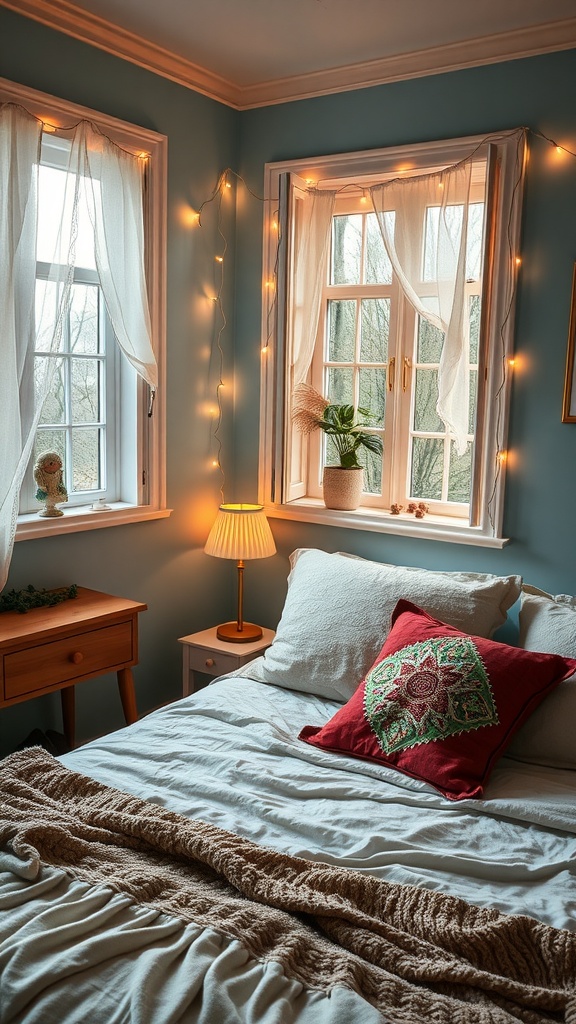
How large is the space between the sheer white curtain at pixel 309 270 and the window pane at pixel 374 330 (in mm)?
202

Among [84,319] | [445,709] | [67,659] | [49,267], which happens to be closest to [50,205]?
[49,267]

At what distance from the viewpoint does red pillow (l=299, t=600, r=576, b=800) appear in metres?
2.17

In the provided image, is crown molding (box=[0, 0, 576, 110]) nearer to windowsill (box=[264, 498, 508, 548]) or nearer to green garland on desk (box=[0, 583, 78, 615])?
windowsill (box=[264, 498, 508, 548])

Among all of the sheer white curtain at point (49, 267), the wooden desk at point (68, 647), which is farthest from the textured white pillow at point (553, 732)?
the sheer white curtain at point (49, 267)

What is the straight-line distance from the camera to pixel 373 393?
3568 mm

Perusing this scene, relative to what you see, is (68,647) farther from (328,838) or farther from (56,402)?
(328,838)

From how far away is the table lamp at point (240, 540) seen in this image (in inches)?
136

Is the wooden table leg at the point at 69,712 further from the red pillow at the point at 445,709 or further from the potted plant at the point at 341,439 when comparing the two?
the potted plant at the point at 341,439

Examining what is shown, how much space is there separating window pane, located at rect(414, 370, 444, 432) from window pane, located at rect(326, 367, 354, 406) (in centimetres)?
31

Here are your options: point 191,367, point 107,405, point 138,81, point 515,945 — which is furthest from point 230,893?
point 138,81

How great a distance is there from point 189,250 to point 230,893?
2608 mm

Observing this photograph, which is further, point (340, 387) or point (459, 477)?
point (340, 387)

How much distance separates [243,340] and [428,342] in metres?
0.85

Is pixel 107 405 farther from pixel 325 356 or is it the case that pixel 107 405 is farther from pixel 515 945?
pixel 515 945
